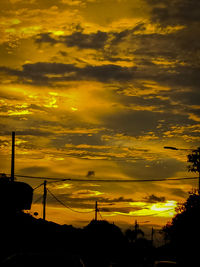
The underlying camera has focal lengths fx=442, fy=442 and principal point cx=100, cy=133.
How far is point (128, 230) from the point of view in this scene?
431ft

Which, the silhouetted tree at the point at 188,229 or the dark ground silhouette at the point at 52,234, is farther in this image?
the silhouetted tree at the point at 188,229

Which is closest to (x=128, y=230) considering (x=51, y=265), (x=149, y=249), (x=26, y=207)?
(x=149, y=249)

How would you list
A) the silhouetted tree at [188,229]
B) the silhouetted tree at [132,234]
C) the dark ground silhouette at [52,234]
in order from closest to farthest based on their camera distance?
the dark ground silhouette at [52,234] → the silhouetted tree at [188,229] → the silhouetted tree at [132,234]

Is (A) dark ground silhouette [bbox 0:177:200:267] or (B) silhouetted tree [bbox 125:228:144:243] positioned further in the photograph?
(B) silhouetted tree [bbox 125:228:144:243]

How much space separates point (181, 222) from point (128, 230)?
284 ft

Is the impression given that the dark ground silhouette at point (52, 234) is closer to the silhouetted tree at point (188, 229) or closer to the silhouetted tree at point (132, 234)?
the silhouetted tree at point (188, 229)

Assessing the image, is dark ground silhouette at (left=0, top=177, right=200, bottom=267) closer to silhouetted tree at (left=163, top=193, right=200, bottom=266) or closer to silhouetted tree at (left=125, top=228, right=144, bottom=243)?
silhouetted tree at (left=163, top=193, right=200, bottom=266)

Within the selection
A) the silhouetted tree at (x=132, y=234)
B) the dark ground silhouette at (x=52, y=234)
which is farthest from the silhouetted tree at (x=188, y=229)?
the silhouetted tree at (x=132, y=234)

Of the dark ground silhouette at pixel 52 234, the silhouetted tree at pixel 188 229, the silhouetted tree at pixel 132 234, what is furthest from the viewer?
the silhouetted tree at pixel 132 234

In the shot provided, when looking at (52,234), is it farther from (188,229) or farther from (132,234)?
(132,234)

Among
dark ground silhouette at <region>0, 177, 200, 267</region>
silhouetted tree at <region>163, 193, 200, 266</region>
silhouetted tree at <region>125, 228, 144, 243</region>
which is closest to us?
dark ground silhouette at <region>0, 177, 200, 267</region>

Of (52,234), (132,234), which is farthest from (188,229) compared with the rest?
(132,234)

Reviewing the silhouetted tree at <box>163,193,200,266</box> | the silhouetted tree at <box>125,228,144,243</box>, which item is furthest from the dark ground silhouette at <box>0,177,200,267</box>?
the silhouetted tree at <box>125,228,144,243</box>

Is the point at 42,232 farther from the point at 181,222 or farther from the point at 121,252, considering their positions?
the point at 121,252
